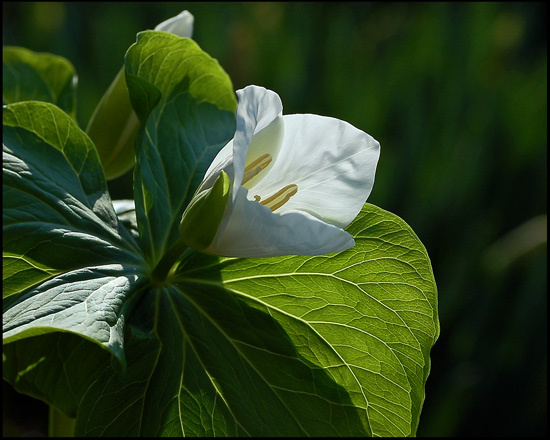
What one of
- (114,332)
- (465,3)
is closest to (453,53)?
(465,3)

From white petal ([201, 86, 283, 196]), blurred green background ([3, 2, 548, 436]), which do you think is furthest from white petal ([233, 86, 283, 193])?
blurred green background ([3, 2, 548, 436])

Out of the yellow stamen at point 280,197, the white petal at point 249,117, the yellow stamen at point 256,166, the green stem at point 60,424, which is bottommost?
the green stem at point 60,424

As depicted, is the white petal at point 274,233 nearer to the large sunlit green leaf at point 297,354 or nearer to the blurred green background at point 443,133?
the large sunlit green leaf at point 297,354

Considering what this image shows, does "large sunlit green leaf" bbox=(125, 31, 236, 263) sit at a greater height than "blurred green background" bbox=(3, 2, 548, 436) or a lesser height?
greater

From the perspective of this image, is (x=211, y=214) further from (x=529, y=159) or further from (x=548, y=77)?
(x=548, y=77)

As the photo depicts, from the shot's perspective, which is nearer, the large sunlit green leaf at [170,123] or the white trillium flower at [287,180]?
the white trillium flower at [287,180]

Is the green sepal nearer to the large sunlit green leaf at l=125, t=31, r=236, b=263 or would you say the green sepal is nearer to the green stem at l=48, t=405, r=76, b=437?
the large sunlit green leaf at l=125, t=31, r=236, b=263

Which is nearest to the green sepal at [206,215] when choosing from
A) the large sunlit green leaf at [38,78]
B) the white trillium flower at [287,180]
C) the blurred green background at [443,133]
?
the white trillium flower at [287,180]

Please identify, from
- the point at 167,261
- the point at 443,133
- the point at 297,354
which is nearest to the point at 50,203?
the point at 167,261
